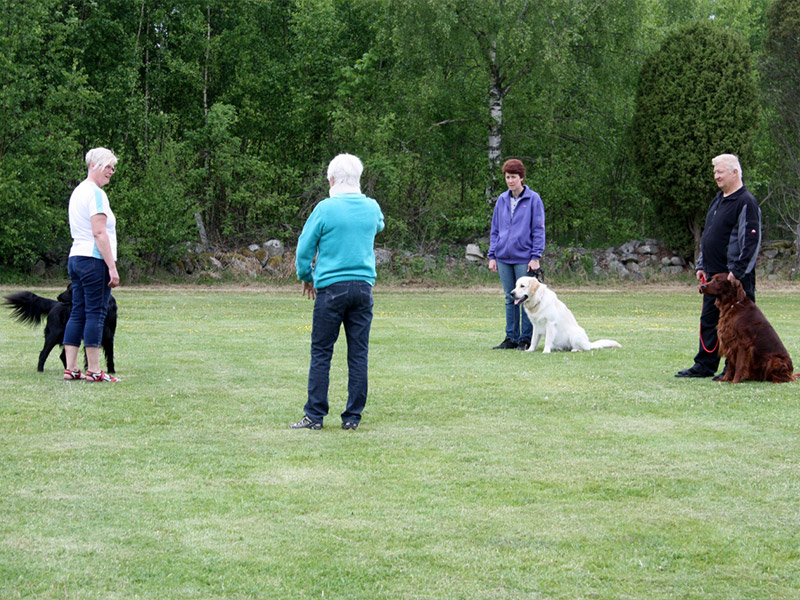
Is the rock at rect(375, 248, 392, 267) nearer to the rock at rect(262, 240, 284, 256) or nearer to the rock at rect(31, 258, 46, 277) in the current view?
Answer: the rock at rect(262, 240, 284, 256)

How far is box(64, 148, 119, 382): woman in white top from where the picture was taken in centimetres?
848

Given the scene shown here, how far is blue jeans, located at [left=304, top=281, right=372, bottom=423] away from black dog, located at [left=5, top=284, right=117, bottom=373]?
10.2ft

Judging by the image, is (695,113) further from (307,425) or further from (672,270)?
(307,425)

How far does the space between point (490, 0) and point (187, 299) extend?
12180 millimetres

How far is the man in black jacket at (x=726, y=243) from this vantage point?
9055mm

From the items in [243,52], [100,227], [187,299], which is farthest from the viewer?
[243,52]

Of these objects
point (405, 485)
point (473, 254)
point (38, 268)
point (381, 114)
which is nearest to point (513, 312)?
point (405, 485)

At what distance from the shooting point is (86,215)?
852 centimetres

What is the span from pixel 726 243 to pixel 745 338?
91 centimetres

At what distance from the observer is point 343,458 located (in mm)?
5828

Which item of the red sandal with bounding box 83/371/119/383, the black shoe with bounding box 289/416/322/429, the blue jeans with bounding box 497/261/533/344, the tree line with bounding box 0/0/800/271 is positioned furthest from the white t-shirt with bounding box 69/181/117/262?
the tree line with bounding box 0/0/800/271

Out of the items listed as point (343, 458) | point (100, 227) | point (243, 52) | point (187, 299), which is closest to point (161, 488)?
point (343, 458)

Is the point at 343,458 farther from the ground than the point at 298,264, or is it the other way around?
the point at 298,264

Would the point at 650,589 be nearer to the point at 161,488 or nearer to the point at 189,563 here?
the point at 189,563
